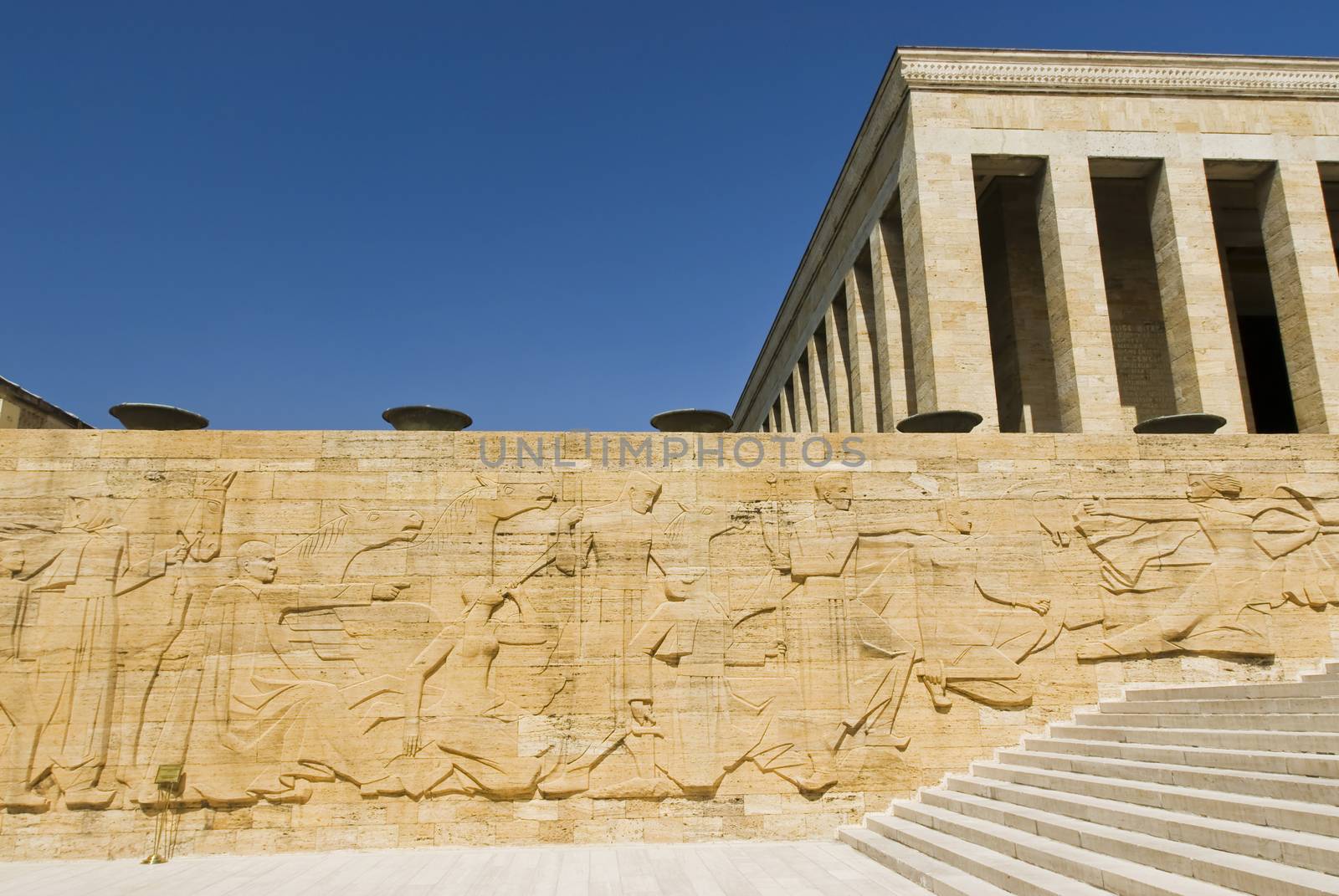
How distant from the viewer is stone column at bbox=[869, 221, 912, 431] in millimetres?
17938

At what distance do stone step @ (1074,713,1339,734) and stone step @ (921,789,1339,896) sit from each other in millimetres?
1656

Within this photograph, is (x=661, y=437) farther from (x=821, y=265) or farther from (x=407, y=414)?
(x=821, y=265)

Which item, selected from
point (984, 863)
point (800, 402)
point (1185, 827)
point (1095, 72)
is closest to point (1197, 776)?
point (1185, 827)

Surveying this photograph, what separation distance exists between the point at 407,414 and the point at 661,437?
296cm

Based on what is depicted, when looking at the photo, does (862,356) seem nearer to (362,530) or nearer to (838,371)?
(838,371)

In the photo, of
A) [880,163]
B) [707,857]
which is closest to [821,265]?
[880,163]

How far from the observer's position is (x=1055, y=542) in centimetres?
1020

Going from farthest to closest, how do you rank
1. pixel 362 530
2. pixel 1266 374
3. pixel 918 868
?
1. pixel 1266 374
2. pixel 362 530
3. pixel 918 868

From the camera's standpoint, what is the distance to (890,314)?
18.3m

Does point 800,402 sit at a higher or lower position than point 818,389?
higher

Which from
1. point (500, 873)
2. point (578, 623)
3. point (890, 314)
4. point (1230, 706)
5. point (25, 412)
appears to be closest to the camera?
point (500, 873)

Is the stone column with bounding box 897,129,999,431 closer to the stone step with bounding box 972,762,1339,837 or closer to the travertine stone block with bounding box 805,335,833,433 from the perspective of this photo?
the stone step with bounding box 972,762,1339,837

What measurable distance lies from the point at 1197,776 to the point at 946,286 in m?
10.3

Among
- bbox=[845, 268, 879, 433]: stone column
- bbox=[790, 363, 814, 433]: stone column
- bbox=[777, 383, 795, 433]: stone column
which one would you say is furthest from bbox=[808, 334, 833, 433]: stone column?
bbox=[845, 268, 879, 433]: stone column
